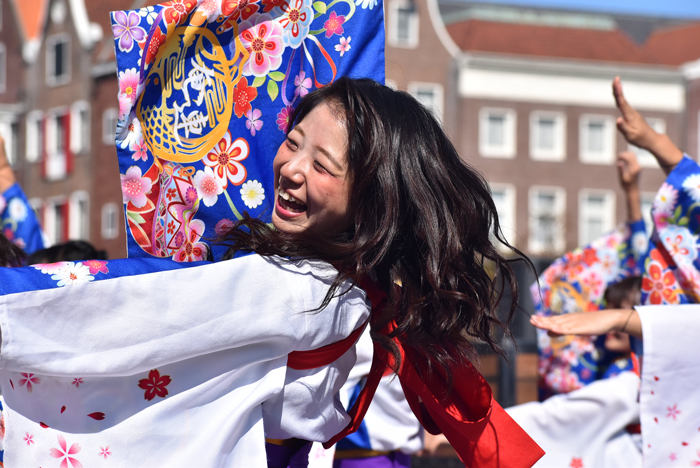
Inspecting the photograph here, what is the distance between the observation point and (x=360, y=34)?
1916 mm

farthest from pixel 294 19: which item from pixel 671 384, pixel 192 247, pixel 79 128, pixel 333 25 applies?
pixel 79 128

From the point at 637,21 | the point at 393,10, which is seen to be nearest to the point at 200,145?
the point at 393,10

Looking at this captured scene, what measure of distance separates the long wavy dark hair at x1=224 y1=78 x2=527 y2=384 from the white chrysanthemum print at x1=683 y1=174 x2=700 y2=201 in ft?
3.56

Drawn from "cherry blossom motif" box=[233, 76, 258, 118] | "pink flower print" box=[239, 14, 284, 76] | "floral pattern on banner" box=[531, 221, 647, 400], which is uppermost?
"pink flower print" box=[239, 14, 284, 76]

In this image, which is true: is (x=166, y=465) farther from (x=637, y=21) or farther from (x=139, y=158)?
(x=637, y=21)

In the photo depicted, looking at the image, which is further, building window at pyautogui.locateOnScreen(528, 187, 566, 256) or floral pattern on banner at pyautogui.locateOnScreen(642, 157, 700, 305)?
building window at pyautogui.locateOnScreen(528, 187, 566, 256)

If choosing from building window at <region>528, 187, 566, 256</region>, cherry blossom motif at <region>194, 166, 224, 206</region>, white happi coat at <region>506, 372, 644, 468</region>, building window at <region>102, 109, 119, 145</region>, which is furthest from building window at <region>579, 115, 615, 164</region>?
cherry blossom motif at <region>194, 166, 224, 206</region>

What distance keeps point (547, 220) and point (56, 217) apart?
1262cm

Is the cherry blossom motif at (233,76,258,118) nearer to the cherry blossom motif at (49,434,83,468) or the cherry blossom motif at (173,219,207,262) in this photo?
the cherry blossom motif at (173,219,207,262)

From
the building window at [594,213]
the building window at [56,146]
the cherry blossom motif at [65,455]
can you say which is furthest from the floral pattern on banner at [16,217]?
the building window at [594,213]

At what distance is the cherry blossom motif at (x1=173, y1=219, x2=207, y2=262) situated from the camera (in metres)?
1.71

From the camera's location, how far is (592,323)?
2303mm

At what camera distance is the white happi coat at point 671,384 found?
7.69 feet

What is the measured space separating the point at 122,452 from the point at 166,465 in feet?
0.25
